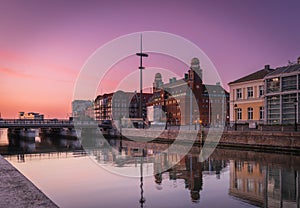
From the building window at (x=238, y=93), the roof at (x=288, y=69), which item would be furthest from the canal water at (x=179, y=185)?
the building window at (x=238, y=93)

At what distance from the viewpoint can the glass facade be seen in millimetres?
44906

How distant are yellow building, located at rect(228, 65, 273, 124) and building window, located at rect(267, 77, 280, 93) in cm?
498

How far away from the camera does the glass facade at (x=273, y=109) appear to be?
44.9 meters

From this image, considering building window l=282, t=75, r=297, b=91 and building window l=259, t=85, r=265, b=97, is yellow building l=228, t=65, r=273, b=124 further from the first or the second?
building window l=282, t=75, r=297, b=91

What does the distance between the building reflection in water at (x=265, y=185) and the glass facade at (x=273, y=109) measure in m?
23.2

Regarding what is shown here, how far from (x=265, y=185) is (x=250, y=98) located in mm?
40238

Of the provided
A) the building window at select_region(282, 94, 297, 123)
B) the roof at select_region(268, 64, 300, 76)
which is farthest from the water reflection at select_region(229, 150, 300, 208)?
the roof at select_region(268, 64, 300, 76)

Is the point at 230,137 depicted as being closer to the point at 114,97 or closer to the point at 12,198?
the point at 12,198

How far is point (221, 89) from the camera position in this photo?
406 feet

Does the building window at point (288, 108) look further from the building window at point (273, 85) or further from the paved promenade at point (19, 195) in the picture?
the paved promenade at point (19, 195)

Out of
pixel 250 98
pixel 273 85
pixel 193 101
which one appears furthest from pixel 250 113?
pixel 193 101

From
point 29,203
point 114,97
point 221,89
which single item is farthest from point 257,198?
point 114,97

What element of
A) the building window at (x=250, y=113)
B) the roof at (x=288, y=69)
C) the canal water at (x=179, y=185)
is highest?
the roof at (x=288, y=69)

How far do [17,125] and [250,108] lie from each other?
47.4 meters
